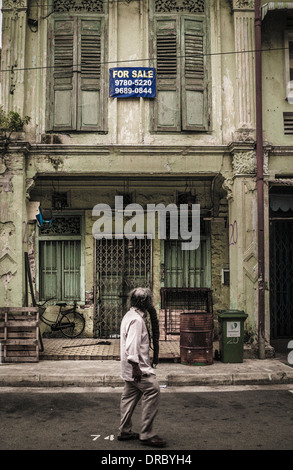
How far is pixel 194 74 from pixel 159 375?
261 inches

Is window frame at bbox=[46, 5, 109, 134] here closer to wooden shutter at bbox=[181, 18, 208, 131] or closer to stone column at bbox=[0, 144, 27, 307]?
stone column at bbox=[0, 144, 27, 307]

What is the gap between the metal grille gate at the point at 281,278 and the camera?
40.5 feet

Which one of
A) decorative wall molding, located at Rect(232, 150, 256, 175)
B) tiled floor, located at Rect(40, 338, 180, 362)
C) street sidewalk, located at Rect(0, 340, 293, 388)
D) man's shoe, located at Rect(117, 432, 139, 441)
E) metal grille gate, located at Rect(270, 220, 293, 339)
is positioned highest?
decorative wall molding, located at Rect(232, 150, 256, 175)

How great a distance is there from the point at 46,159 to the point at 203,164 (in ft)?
11.2

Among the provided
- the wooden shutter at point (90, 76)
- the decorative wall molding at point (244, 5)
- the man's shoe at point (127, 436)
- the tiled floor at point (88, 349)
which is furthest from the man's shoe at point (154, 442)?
the decorative wall molding at point (244, 5)

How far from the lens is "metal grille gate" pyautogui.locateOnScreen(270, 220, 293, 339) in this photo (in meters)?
12.3

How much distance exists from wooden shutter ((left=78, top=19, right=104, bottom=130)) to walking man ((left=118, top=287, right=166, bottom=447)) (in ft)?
20.5

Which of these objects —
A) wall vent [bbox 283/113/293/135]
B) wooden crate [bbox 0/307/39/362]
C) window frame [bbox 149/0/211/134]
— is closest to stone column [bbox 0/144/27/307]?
wooden crate [bbox 0/307/39/362]

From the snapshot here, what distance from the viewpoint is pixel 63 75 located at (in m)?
10.7

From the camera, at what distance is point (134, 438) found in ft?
17.2

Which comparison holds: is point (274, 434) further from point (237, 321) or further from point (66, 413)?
point (237, 321)

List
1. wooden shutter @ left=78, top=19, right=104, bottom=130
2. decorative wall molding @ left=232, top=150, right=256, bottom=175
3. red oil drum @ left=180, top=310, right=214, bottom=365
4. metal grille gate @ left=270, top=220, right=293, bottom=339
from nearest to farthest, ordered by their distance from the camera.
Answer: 1. red oil drum @ left=180, top=310, right=214, bottom=365
2. decorative wall molding @ left=232, top=150, right=256, bottom=175
3. wooden shutter @ left=78, top=19, right=104, bottom=130
4. metal grille gate @ left=270, top=220, right=293, bottom=339

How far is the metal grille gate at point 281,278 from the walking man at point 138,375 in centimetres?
780

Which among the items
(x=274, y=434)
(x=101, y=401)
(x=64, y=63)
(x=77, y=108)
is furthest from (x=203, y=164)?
(x=274, y=434)
